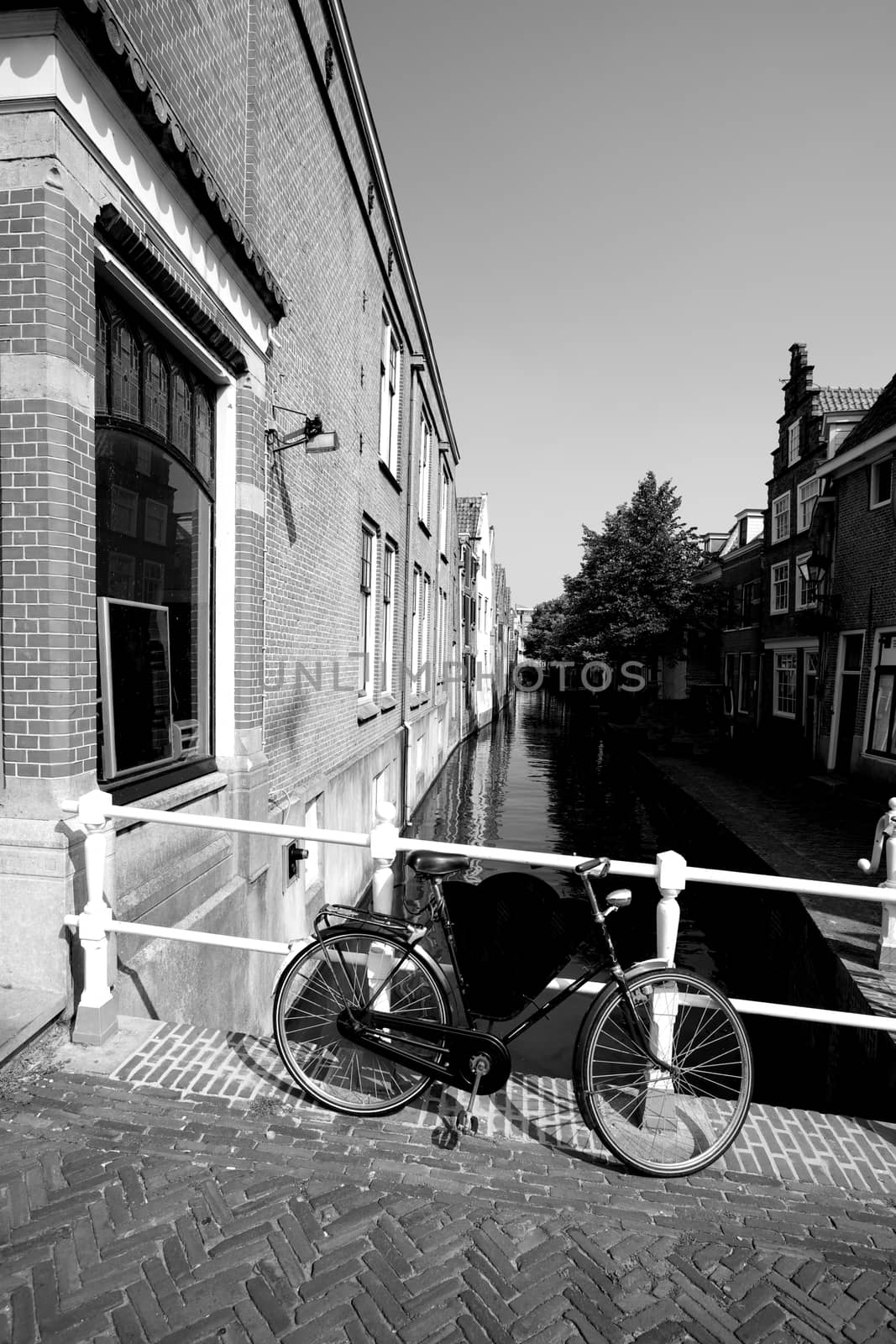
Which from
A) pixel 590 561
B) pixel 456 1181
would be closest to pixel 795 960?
pixel 456 1181

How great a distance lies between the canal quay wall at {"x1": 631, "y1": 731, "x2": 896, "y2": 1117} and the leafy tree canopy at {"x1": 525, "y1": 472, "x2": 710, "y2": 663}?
1503 cm

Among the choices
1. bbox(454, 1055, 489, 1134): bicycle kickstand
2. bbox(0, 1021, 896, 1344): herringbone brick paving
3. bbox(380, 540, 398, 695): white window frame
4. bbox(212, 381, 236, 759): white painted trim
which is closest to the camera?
bbox(0, 1021, 896, 1344): herringbone brick paving

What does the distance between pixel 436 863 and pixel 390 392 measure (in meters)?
11.9

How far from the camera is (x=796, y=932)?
29.5 feet

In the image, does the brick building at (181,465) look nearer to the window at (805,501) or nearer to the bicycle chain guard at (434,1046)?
the bicycle chain guard at (434,1046)

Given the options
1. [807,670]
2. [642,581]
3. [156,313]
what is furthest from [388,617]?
[642,581]

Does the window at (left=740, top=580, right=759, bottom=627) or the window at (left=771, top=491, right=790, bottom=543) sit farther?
the window at (left=740, top=580, right=759, bottom=627)

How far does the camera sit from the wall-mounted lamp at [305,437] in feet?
21.5

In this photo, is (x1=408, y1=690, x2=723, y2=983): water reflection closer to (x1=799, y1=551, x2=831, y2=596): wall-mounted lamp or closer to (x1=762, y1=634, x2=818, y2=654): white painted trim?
(x1=762, y1=634, x2=818, y2=654): white painted trim

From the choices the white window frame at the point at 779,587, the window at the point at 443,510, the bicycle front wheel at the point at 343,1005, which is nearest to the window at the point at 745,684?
the white window frame at the point at 779,587

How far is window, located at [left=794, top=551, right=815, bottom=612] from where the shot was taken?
21.7 metres

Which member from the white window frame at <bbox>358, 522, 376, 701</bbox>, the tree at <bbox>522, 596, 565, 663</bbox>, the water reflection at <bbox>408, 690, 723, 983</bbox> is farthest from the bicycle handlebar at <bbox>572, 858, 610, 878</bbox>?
the tree at <bbox>522, 596, 565, 663</bbox>

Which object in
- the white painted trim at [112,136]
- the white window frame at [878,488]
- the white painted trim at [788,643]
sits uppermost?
the white window frame at [878,488]

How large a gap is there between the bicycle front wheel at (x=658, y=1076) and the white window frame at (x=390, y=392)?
1037 cm
